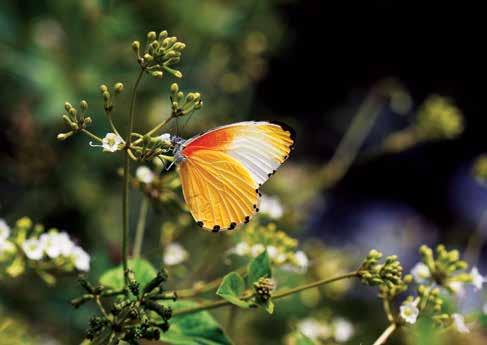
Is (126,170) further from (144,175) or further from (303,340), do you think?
(303,340)

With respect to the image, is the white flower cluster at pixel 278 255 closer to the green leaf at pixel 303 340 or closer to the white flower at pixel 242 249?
the white flower at pixel 242 249

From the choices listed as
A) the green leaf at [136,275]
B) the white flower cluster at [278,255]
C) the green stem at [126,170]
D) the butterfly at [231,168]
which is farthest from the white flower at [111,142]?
the white flower cluster at [278,255]

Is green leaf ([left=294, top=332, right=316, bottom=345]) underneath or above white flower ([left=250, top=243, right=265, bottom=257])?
underneath

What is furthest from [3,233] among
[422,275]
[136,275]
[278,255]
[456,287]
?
[456,287]

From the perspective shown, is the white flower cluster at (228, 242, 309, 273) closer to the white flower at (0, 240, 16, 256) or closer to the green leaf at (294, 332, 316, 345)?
the green leaf at (294, 332, 316, 345)

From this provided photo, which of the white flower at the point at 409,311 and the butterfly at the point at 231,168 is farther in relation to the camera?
the butterfly at the point at 231,168

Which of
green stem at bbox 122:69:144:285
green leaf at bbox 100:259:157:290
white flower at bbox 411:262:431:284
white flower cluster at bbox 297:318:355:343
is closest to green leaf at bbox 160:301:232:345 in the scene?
green leaf at bbox 100:259:157:290

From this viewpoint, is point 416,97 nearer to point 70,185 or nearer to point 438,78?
point 438,78
